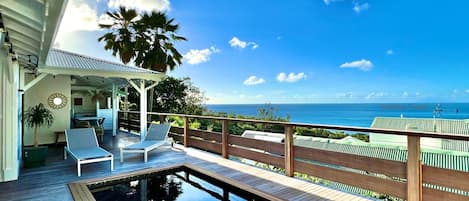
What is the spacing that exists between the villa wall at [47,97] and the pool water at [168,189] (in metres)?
5.14

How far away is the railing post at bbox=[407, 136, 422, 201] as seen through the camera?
10.6 ft

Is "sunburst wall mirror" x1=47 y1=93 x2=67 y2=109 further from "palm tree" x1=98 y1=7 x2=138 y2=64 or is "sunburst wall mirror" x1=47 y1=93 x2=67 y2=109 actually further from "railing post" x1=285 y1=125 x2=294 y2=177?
"railing post" x1=285 y1=125 x2=294 y2=177

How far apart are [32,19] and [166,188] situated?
10.2 feet

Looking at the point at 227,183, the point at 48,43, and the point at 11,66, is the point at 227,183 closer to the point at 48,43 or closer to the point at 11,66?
the point at 48,43

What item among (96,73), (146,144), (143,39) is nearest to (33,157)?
(146,144)

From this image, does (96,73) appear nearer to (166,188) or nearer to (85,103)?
(166,188)

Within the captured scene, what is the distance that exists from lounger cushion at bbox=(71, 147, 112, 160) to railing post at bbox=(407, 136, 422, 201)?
16.2 ft

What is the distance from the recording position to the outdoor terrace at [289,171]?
3.23 metres

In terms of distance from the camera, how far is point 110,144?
8.52 meters

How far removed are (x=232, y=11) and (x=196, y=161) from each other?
67.8 ft

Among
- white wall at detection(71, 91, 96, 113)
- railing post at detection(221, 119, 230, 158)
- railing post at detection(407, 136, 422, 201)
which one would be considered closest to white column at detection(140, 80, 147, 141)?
railing post at detection(221, 119, 230, 158)

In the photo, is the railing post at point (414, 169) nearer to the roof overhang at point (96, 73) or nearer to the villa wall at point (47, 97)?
the roof overhang at point (96, 73)

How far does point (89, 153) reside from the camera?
5520 millimetres

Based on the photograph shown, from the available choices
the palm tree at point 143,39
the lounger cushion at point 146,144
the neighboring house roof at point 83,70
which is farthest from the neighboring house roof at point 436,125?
the palm tree at point 143,39
